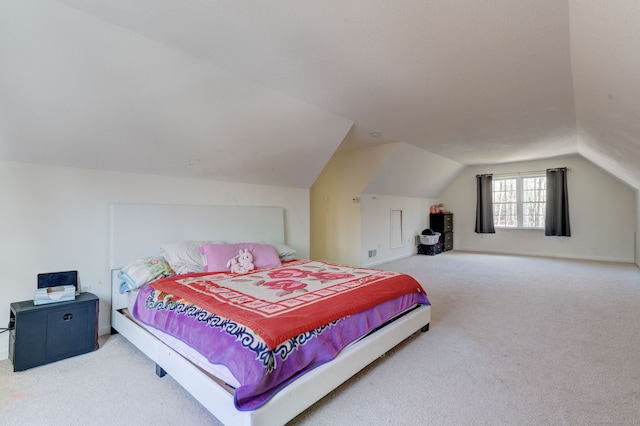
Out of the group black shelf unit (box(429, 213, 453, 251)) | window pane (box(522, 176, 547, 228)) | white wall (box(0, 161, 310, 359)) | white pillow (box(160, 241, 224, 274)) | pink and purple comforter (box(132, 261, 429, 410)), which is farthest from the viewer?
black shelf unit (box(429, 213, 453, 251))

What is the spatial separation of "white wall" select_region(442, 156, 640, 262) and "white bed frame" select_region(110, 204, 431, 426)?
5.77 m

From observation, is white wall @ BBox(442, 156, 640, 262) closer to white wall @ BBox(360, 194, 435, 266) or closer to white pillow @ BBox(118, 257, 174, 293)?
white wall @ BBox(360, 194, 435, 266)

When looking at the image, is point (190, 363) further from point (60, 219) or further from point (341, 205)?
point (341, 205)

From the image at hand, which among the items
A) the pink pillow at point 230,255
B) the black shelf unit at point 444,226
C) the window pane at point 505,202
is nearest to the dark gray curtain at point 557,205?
the window pane at point 505,202

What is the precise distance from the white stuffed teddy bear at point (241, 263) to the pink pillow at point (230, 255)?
4cm

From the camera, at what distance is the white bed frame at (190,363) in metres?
1.46

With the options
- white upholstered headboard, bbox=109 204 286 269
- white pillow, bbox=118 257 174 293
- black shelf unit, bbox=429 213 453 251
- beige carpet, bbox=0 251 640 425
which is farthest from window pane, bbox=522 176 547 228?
white pillow, bbox=118 257 174 293

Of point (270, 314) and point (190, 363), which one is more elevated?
point (270, 314)

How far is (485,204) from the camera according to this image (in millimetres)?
7457

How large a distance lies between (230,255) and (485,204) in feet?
21.7

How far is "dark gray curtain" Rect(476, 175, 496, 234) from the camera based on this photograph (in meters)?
7.43

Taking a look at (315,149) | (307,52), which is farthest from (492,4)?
(315,149)

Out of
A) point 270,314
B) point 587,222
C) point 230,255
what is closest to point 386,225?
point 230,255

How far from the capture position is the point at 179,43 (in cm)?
205
